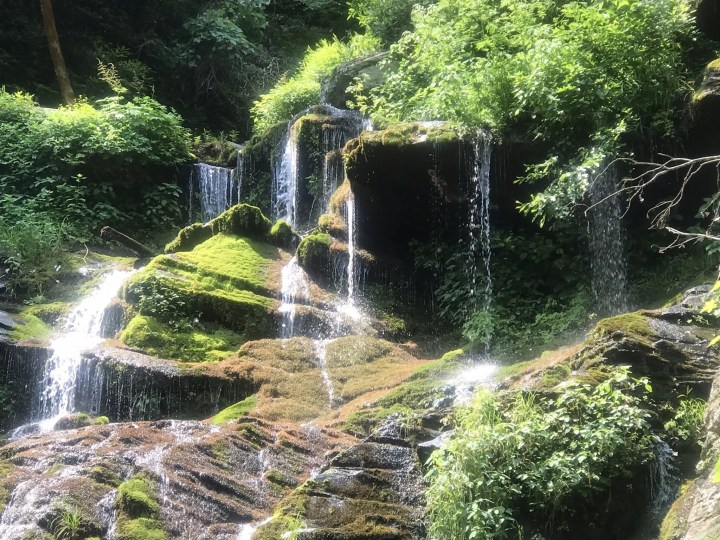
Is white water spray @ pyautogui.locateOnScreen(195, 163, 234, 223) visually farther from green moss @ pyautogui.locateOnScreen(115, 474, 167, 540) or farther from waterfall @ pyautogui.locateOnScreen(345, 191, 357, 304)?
green moss @ pyautogui.locateOnScreen(115, 474, 167, 540)

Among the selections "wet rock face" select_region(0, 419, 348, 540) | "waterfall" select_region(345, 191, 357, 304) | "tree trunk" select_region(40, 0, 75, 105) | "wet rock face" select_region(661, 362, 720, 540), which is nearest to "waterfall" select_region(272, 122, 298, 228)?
"waterfall" select_region(345, 191, 357, 304)

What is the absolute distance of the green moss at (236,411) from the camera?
7500mm

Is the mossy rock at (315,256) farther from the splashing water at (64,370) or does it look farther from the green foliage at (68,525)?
the green foliage at (68,525)

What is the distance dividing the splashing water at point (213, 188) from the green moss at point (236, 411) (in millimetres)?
7578

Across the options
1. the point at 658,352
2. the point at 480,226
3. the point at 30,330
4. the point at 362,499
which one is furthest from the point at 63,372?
the point at 658,352

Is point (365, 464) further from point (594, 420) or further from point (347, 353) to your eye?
point (347, 353)

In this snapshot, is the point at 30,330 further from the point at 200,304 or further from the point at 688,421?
the point at 688,421

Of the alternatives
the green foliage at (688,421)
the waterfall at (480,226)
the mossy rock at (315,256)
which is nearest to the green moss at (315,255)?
the mossy rock at (315,256)

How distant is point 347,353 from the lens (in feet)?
29.0

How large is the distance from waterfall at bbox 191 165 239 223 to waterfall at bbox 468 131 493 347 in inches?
252

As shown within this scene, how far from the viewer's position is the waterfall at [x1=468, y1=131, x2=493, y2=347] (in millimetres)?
9664

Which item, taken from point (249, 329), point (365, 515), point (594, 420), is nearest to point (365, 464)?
point (365, 515)

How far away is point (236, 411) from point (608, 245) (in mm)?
5260

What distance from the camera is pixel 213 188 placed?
15.1m
